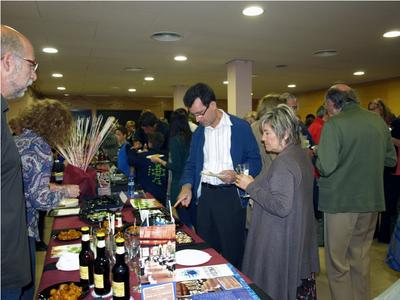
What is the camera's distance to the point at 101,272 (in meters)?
1.24

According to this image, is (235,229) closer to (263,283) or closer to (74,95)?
(263,283)

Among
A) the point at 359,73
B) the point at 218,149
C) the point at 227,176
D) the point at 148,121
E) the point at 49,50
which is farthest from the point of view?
the point at 359,73

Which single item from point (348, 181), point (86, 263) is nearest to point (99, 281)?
point (86, 263)

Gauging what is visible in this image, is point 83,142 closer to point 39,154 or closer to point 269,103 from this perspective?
point 39,154

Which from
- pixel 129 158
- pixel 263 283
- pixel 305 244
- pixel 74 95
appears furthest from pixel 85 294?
pixel 74 95

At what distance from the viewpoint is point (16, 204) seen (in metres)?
1.20

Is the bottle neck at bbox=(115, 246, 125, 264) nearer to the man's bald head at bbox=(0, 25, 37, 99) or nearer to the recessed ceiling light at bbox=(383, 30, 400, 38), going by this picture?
the man's bald head at bbox=(0, 25, 37, 99)

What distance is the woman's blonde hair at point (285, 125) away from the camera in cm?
181

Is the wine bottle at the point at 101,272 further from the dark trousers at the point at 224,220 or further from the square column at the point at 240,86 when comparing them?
the square column at the point at 240,86

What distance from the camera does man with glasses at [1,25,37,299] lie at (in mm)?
1156

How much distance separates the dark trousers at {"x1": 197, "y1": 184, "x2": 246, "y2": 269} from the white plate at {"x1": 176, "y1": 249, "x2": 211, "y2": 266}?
0.74 m

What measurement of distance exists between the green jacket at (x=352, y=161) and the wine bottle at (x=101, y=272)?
5.60 ft

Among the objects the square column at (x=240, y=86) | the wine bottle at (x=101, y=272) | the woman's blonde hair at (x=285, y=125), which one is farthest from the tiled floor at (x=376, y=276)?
the square column at (x=240, y=86)

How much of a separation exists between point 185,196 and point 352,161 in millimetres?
1202
